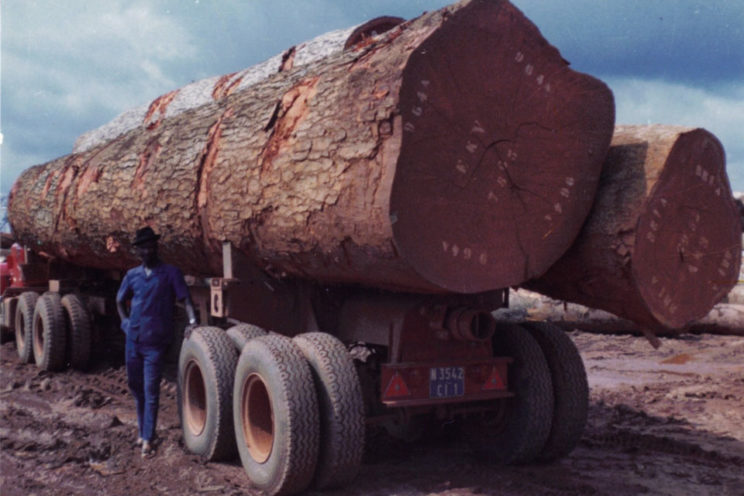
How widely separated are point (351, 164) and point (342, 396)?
4.61 feet

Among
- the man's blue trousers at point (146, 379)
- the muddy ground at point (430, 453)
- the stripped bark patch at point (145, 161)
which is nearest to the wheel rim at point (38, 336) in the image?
the muddy ground at point (430, 453)

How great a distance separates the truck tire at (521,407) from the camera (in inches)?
195

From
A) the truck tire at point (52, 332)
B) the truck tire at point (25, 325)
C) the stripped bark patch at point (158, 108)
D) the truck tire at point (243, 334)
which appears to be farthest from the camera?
the truck tire at point (25, 325)

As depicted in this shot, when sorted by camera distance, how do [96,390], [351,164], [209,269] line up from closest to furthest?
1. [351,164]
2. [209,269]
3. [96,390]

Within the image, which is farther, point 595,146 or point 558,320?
point 558,320

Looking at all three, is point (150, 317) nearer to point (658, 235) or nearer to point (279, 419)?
point (279, 419)

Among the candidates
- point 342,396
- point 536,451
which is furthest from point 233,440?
point 536,451

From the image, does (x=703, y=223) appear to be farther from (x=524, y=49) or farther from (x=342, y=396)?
(x=342, y=396)

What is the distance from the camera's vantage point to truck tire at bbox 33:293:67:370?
9.36m

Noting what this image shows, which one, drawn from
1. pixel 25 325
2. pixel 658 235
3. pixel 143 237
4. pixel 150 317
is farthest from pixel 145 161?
pixel 25 325

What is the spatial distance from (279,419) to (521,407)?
1729mm

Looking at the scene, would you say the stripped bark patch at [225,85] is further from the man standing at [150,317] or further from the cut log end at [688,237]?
the cut log end at [688,237]

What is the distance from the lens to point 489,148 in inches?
163

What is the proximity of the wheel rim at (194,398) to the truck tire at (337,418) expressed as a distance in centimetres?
148
